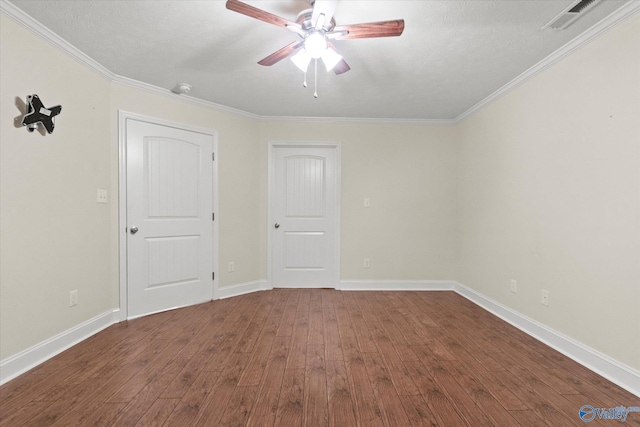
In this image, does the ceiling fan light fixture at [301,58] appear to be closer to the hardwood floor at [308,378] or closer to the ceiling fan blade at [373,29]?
the ceiling fan blade at [373,29]

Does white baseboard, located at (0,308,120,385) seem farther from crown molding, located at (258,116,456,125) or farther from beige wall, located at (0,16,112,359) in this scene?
crown molding, located at (258,116,456,125)

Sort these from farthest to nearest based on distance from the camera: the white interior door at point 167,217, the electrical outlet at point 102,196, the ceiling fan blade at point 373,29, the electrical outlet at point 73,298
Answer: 1. the white interior door at point 167,217
2. the electrical outlet at point 102,196
3. the electrical outlet at point 73,298
4. the ceiling fan blade at point 373,29

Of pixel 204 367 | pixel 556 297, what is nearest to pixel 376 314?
pixel 556 297

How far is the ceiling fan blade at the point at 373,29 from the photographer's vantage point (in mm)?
1709

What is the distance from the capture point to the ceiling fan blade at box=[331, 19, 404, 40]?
5.61 ft

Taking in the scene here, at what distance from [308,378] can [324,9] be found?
222 cm

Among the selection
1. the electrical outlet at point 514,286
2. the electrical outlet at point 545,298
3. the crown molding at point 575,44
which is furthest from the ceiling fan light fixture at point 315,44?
the electrical outlet at point 514,286

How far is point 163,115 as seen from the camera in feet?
10.9

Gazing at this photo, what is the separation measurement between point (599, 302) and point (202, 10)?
10.9 ft

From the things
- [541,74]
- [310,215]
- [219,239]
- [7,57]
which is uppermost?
[541,74]

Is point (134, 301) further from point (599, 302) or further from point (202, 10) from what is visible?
point (599, 302)

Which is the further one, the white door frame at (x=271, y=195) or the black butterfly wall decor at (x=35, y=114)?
the white door frame at (x=271, y=195)

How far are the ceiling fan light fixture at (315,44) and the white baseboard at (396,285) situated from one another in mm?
3072

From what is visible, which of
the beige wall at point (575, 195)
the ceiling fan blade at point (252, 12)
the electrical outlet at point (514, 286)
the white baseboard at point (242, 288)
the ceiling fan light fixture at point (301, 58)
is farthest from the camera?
the white baseboard at point (242, 288)
